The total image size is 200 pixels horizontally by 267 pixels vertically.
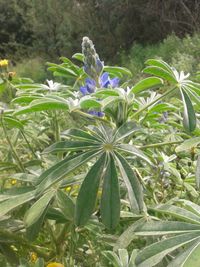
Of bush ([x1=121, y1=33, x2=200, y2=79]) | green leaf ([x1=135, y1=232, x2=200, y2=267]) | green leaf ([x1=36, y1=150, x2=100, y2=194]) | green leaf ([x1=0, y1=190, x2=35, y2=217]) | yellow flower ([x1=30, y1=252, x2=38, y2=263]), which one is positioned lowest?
yellow flower ([x1=30, y1=252, x2=38, y2=263])

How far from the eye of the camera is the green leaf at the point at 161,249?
586mm

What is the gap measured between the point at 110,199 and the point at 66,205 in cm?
12

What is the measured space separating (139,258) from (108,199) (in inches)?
4.0

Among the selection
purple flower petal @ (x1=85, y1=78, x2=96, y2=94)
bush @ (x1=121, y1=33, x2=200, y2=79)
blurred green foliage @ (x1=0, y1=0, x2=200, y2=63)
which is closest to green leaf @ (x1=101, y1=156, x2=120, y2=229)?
purple flower petal @ (x1=85, y1=78, x2=96, y2=94)

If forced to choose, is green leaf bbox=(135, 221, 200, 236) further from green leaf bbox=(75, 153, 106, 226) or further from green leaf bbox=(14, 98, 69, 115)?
green leaf bbox=(14, 98, 69, 115)

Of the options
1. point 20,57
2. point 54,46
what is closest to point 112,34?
point 54,46

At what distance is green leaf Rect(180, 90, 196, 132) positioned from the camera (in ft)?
2.30

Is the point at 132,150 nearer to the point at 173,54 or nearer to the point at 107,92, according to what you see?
the point at 107,92

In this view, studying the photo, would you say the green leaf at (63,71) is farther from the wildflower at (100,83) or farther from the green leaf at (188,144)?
the green leaf at (188,144)

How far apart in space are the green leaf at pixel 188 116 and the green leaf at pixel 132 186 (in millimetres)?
113

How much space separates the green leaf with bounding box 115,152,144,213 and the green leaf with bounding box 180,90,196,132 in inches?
4.5

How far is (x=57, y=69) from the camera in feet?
3.38

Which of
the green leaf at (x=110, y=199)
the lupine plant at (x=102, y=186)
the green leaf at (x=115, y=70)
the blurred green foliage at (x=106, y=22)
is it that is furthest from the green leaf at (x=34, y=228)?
the blurred green foliage at (x=106, y=22)

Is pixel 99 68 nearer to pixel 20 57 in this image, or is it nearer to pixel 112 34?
pixel 112 34
